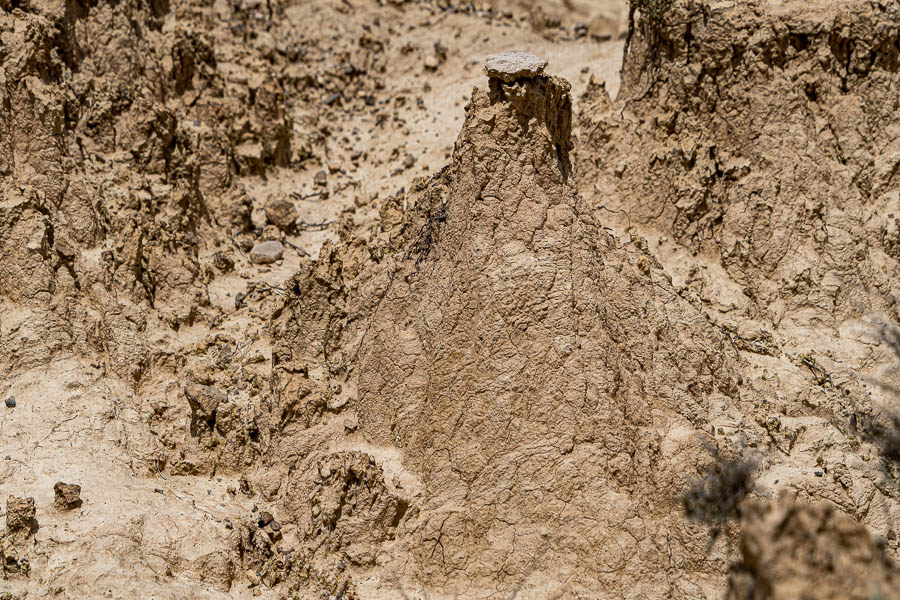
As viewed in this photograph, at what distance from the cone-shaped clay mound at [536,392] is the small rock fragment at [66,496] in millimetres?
2875

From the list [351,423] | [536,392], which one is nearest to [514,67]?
[536,392]

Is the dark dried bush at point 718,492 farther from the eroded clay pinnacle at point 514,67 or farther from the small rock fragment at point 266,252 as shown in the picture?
the small rock fragment at point 266,252

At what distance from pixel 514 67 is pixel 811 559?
4.94 m

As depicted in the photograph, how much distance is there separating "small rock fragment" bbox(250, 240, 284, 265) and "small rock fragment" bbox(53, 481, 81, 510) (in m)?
5.16

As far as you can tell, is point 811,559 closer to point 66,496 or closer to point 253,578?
point 253,578

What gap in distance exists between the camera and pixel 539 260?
831cm

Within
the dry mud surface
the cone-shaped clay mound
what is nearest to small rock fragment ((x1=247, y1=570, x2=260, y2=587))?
the dry mud surface

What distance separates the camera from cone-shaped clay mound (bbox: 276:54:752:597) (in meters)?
8.09

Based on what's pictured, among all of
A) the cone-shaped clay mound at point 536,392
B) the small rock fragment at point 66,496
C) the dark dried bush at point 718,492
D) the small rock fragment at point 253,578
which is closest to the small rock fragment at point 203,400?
the small rock fragment at point 66,496

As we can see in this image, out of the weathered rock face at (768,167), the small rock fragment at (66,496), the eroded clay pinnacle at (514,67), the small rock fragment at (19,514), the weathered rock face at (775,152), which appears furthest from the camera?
the weathered rock face at (775,152)

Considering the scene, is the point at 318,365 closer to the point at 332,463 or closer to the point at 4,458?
the point at 332,463

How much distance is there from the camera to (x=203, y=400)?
388 inches

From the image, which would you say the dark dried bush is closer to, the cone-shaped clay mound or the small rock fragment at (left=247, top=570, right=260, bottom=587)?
the cone-shaped clay mound

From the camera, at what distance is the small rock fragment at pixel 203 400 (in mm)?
9867
